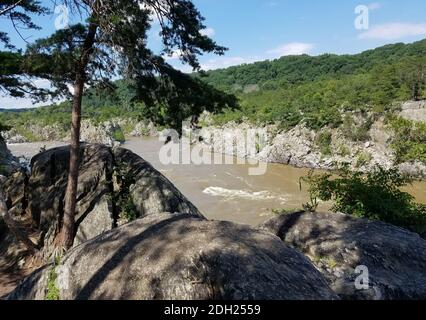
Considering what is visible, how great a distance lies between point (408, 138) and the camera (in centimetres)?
4094

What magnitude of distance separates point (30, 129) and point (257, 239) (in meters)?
126

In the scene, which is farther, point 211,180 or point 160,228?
point 211,180

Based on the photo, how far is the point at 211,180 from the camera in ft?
119

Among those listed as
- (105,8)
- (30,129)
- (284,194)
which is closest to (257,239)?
(105,8)

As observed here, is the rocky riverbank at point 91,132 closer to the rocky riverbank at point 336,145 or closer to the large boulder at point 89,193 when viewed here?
the rocky riverbank at point 336,145

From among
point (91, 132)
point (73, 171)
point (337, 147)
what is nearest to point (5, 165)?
point (73, 171)

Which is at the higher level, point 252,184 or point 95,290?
point 95,290

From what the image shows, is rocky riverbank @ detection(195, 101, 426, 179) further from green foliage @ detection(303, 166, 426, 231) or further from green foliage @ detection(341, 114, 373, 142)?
green foliage @ detection(303, 166, 426, 231)

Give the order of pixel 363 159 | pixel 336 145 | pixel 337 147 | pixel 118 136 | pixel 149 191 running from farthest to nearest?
pixel 118 136, pixel 336 145, pixel 337 147, pixel 363 159, pixel 149 191

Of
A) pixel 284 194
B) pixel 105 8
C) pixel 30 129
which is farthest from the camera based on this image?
pixel 30 129

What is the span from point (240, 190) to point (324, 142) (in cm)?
1993

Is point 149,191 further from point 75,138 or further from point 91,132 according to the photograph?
point 91,132

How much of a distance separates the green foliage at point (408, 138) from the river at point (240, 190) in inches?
154

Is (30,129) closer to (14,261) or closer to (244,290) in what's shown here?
(14,261)
